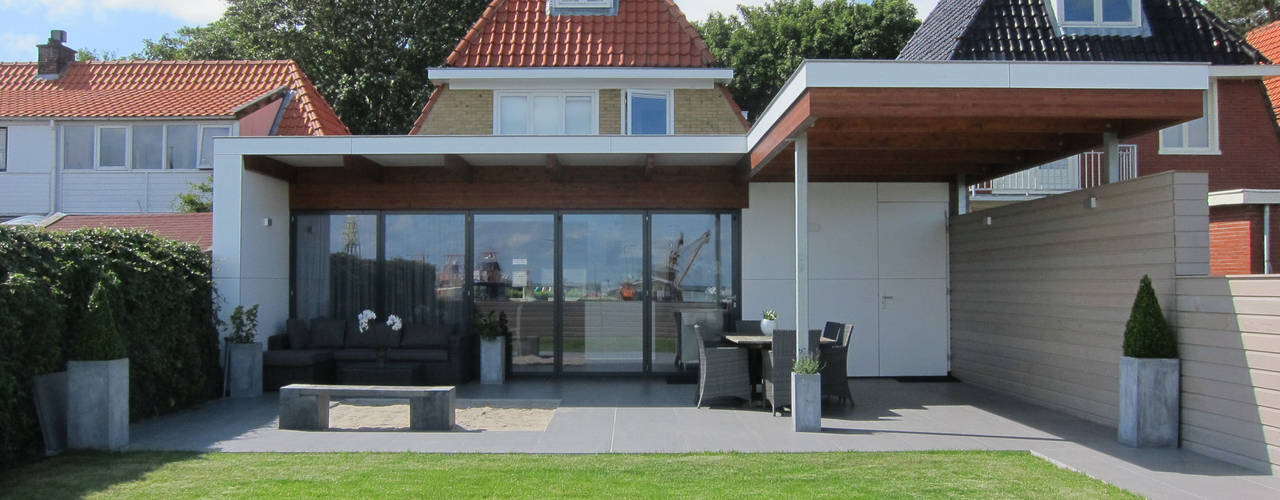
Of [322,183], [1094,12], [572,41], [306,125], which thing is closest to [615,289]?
[322,183]

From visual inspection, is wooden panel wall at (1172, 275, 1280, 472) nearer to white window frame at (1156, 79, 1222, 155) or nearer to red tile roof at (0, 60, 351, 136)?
white window frame at (1156, 79, 1222, 155)

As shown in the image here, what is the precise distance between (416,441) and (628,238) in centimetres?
478

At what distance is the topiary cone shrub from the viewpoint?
22.5 feet

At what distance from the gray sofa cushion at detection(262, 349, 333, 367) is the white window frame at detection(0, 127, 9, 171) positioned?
1223cm

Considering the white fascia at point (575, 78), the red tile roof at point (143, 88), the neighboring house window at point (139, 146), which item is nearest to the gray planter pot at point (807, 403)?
the white fascia at point (575, 78)

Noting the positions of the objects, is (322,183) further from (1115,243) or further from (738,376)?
(1115,243)

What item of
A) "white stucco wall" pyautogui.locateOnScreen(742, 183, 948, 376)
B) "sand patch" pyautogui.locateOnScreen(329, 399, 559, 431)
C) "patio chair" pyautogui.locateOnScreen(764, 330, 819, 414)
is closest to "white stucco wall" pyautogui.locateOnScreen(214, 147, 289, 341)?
"sand patch" pyautogui.locateOnScreen(329, 399, 559, 431)

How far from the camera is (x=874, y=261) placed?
37.7 feet

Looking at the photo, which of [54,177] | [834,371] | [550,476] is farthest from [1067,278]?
Answer: [54,177]

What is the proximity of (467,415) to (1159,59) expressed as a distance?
1258 cm

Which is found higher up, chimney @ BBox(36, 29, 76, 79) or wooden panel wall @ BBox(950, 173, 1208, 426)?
chimney @ BBox(36, 29, 76, 79)

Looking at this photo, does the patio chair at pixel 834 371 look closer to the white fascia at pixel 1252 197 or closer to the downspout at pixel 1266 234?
the white fascia at pixel 1252 197

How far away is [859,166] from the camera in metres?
10.5

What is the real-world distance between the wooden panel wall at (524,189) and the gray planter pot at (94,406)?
4.65 metres
